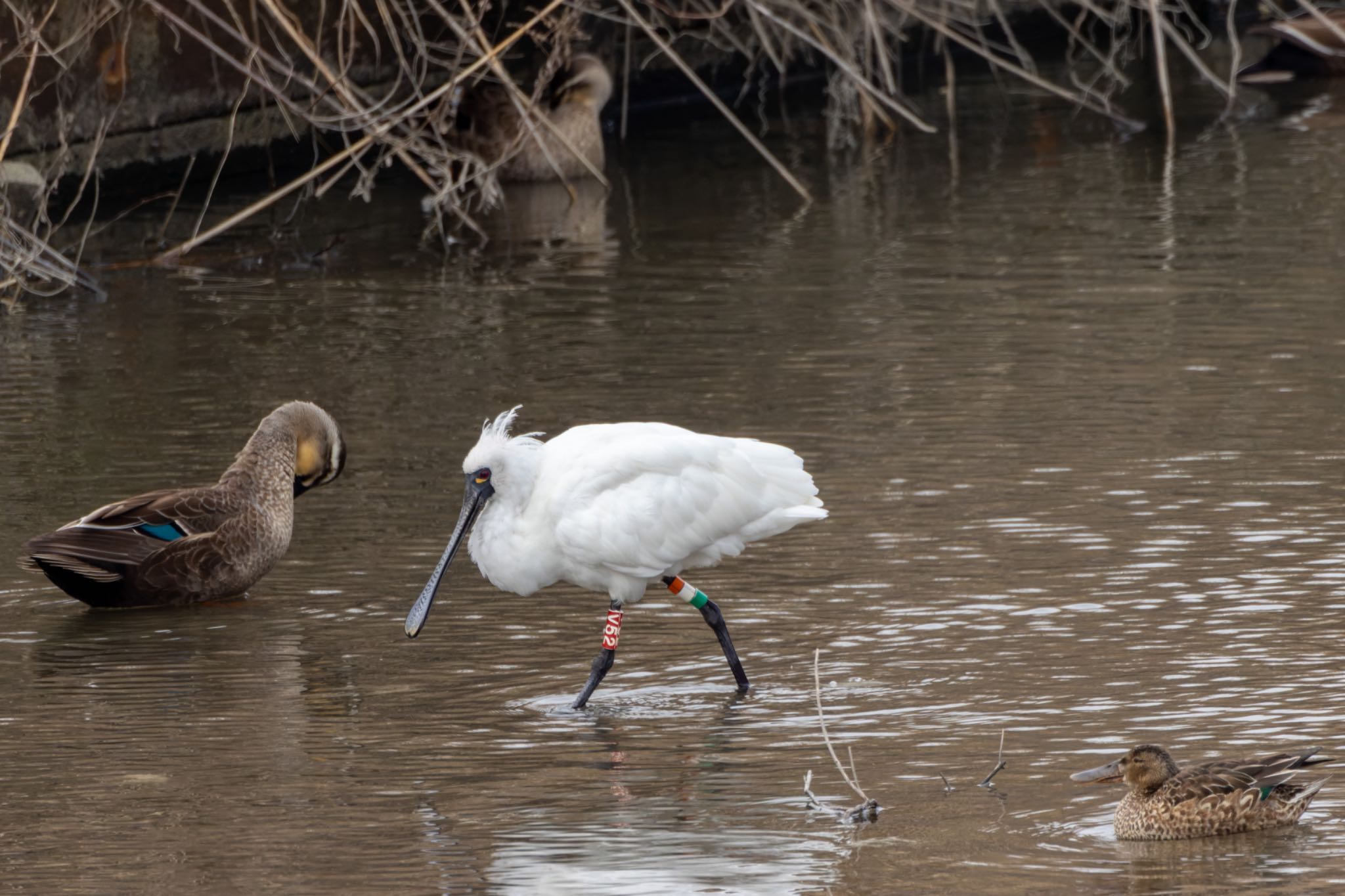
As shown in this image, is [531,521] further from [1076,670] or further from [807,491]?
[1076,670]

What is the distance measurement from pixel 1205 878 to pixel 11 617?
4805 mm

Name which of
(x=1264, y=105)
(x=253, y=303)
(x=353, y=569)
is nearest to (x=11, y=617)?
(x=353, y=569)

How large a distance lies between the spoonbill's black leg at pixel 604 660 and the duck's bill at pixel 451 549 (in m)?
0.57

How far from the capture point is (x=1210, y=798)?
17.9ft

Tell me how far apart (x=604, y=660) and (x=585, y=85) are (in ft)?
41.3

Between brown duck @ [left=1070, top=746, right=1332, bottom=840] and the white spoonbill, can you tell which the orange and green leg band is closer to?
the white spoonbill

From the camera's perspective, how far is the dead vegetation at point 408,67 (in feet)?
43.5

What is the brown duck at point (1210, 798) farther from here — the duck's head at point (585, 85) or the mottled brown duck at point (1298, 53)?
the mottled brown duck at point (1298, 53)

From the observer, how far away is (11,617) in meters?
8.23

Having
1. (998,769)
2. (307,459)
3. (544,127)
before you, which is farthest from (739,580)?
(544,127)

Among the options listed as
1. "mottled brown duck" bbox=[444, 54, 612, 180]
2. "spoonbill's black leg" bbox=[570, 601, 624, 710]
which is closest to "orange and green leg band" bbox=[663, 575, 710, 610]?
"spoonbill's black leg" bbox=[570, 601, 624, 710]

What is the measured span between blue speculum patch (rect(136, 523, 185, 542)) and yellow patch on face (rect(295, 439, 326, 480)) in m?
0.66

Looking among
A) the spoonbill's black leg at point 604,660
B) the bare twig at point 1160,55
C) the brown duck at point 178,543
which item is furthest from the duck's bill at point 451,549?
the bare twig at point 1160,55

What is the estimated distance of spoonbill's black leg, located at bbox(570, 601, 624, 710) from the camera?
22.6 ft
